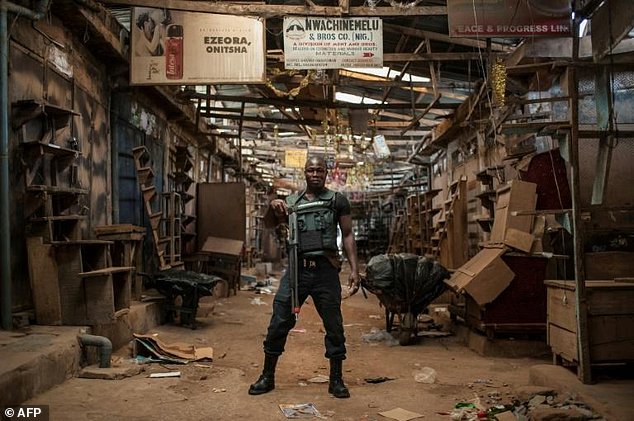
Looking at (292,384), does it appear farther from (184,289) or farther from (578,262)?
(184,289)

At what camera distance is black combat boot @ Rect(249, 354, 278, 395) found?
4590 mm

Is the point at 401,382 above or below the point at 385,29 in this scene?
below

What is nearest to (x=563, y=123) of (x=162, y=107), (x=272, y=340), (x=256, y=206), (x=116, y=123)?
(x=272, y=340)

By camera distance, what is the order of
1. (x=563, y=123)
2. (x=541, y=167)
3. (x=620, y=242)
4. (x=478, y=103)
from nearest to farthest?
(x=563, y=123)
(x=620, y=242)
(x=541, y=167)
(x=478, y=103)

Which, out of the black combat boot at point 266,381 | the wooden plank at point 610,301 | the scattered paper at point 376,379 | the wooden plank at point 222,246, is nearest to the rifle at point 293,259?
the black combat boot at point 266,381

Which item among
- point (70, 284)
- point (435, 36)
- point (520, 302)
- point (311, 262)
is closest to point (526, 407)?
point (311, 262)

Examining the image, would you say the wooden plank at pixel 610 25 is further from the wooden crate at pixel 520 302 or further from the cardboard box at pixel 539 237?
the wooden crate at pixel 520 302

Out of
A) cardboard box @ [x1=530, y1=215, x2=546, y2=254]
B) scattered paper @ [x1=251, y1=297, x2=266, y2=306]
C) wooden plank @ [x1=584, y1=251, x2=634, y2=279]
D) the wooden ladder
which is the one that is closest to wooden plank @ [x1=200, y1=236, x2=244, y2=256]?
scattered paper @ [x1=251, y1=297, x2=266, y2=306]

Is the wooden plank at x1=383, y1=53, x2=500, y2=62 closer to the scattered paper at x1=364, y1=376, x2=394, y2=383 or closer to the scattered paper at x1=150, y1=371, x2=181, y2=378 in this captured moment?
the scattered paper at x1=364, y1=376, x2=394, y2=383

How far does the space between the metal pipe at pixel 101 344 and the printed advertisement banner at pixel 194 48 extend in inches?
131

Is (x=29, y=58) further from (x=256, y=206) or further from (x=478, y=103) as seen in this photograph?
(x=256, y=206)

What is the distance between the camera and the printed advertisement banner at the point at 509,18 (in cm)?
590

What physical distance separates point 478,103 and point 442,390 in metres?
5.72

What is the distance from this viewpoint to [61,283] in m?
5.39
